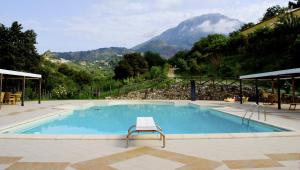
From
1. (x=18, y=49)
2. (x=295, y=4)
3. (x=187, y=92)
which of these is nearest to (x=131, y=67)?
(x=187, y=92)

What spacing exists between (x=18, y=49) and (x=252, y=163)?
20.6 metres

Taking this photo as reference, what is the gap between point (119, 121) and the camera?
12.2 m

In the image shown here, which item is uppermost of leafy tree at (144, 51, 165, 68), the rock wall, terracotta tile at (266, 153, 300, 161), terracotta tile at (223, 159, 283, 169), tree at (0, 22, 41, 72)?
leafy tree at (144, 51, 165, 68)

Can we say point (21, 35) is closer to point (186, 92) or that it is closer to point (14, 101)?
point (14, 101)

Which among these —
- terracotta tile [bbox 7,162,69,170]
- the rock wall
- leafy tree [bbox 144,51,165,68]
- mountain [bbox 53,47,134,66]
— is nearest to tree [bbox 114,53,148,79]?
leafy tree [bbox 144,51,165,68]

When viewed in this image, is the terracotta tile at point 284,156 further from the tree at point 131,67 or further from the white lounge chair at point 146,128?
the tree at point 131,67

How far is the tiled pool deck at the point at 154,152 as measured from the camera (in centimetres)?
421

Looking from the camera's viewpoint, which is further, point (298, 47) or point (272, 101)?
point (298, 47)

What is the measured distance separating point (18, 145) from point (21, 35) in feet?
60.8

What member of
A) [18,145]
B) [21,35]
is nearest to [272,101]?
[18,145]

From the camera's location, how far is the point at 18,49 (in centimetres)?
2064

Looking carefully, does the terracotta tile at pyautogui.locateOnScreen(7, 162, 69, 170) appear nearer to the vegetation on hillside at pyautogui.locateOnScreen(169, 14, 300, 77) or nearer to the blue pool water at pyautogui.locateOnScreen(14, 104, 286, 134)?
the blue pool water at pyautogui.locateOnScreen(14, 104, 286, 134)

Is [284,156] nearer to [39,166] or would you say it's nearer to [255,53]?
[39,166]

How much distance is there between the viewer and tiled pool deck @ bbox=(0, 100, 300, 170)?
4.21 meters
